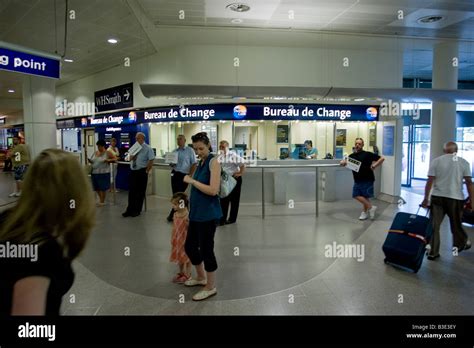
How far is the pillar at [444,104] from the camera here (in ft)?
25.8

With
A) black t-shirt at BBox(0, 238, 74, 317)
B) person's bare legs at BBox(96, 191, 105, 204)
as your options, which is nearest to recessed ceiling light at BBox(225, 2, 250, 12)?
person's bare legs at BBox(96, 191, 105, 204)

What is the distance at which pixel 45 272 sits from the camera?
1.01 meters

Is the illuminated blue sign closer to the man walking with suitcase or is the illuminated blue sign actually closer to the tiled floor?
the tiled floor

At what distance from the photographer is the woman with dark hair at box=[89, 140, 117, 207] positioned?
24.5 ft

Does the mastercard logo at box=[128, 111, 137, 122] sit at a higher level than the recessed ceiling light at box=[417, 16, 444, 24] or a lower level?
lower

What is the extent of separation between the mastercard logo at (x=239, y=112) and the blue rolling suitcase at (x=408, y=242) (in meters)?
4.92

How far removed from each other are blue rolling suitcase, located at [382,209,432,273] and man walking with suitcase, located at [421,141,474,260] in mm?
373

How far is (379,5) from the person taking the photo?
18.9 ft

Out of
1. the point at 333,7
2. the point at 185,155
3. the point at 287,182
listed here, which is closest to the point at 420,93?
the point at 333,7

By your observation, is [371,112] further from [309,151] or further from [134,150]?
[134,150]

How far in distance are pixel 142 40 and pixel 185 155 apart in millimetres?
3501

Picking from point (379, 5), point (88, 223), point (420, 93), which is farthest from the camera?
point (420, 93)

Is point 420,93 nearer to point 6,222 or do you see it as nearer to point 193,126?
point 193,126
